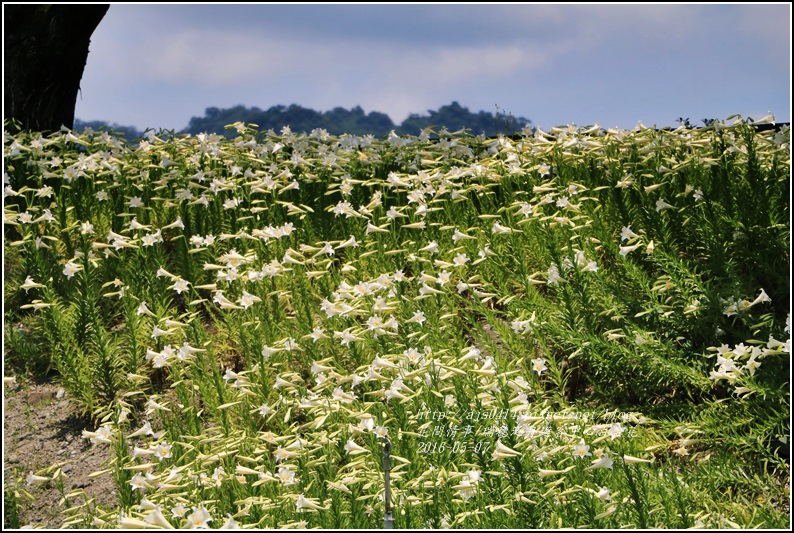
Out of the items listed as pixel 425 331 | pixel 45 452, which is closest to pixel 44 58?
pixel 45 452

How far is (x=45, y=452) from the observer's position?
479 centimetres

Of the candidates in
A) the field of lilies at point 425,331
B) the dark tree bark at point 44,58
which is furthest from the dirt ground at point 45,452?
the dark tree bark at point 44,58

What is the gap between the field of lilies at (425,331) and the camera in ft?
11.8

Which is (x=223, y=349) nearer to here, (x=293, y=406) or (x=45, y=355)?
(x=293, y=406)

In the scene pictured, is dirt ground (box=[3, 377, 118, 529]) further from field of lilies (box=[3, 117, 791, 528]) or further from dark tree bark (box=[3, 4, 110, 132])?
dark tree bark (box=[3, 4, 110, 132])

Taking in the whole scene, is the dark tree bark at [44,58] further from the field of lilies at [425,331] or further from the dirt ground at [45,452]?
the dirt ground at [45,452]

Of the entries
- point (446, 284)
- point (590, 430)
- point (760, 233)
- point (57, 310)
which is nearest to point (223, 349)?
point (57, 310)

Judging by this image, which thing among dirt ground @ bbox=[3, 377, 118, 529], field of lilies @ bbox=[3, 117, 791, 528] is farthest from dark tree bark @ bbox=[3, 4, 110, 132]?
dirt ground @ bbox=[3, 377, 118, 529]

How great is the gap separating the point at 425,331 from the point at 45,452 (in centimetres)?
244

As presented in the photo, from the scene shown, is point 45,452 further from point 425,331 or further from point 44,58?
point 44,58

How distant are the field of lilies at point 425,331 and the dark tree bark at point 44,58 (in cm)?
167

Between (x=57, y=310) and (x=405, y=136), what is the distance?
3.64m

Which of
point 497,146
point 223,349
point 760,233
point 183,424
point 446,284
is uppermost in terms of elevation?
point 497,146

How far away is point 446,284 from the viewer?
5.60 meters
